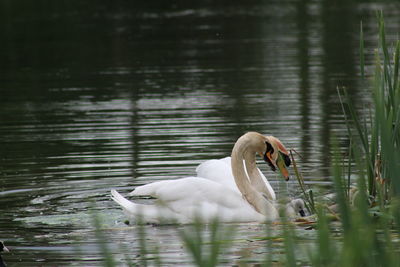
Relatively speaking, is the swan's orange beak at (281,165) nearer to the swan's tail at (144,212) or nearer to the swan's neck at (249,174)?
the swan's neck at (249,174)

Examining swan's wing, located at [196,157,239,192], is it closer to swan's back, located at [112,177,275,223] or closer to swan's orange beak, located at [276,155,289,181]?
swan's orange beak, located at [276,155,289,181]

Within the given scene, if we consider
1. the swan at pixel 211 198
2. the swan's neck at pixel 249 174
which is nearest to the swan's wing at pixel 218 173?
the swan's neck at pixel 249 174

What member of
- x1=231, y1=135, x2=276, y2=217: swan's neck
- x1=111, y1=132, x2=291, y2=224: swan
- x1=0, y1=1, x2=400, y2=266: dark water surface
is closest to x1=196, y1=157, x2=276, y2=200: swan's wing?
x1=231, y1=135, x2=276, y2=217: swan's neck

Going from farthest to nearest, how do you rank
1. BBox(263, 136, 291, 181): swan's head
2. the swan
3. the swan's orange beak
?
BBox(263, 136, 291, 181): swan's head < the swan's orange beak < the swan

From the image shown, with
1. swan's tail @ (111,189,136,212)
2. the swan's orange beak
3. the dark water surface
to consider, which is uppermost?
the swan's orange beak

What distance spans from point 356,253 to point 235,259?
2973 millimetres

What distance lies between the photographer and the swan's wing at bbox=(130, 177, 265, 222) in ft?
28.7

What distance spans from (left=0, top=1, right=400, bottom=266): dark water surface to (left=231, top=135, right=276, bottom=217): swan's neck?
60 centimetres

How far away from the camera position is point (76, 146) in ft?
41.0

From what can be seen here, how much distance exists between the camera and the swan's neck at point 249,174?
9062 mm

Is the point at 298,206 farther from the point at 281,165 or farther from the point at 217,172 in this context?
the point at 217,172

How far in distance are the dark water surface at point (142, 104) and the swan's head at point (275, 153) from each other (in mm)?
520

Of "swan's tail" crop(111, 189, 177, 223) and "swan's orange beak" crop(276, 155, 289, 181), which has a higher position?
"swan's orange beak" crop(276, 155, 289, 181)

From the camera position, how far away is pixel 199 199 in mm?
8727
